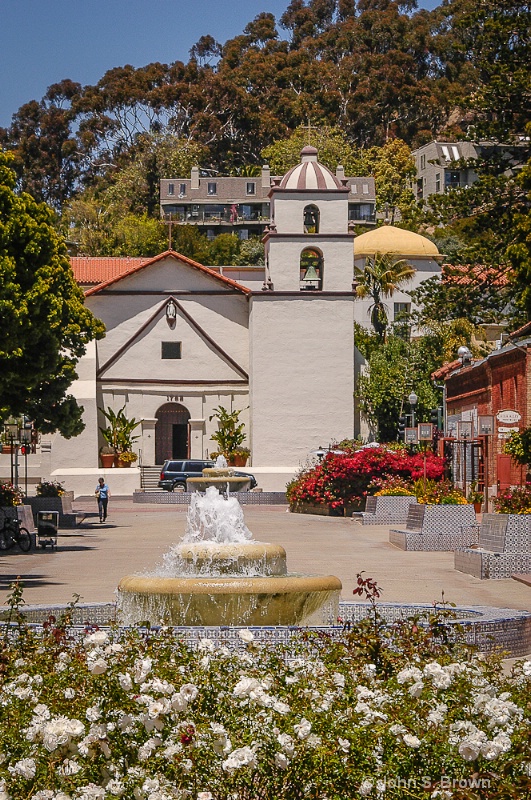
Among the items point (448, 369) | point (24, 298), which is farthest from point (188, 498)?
point (24, 298)

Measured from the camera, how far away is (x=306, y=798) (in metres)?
6.14

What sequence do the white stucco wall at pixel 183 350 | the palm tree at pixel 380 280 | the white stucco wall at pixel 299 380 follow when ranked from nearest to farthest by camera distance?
the white stucco wall at pixel 299 380 → the white stucco wall at pixel 183 350 → the palm tree at pixel 380 280

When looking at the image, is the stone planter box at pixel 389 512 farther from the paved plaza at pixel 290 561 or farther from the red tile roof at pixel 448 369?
the red tile roof at pixel 448 369

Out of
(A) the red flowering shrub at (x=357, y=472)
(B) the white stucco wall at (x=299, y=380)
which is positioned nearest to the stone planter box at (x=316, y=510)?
(A) the red flowering shrub at (x=357, y=472)

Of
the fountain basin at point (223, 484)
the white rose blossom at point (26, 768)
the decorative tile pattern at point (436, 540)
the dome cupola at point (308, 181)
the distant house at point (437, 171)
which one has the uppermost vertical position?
the distant house at point (437, 171)

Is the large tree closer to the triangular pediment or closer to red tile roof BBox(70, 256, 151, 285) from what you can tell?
the triangular pediment

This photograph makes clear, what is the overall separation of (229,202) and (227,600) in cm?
8948

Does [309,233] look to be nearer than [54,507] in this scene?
No

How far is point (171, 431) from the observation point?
56.8m

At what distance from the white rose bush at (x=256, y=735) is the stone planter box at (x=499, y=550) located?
537 inches

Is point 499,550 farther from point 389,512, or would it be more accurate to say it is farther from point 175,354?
point 175,354

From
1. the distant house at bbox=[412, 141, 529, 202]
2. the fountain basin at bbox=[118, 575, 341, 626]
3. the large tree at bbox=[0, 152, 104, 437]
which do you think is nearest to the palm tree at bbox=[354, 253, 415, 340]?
the large tree at bbox=[0, 152, 104, 437]

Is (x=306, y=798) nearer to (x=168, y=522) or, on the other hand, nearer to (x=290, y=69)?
(x=168, y=522)

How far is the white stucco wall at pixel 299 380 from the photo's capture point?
173 feet
